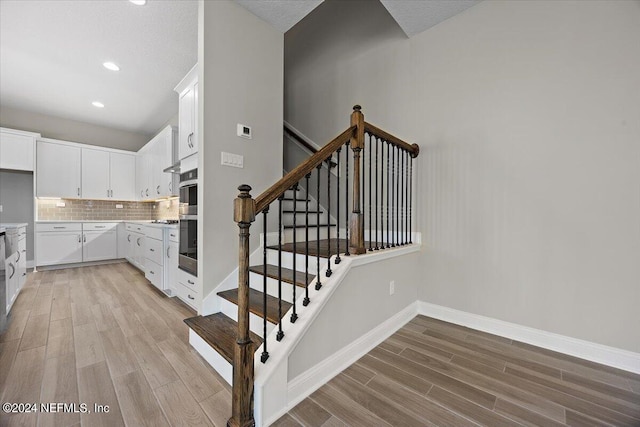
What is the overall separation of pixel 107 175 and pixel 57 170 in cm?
74

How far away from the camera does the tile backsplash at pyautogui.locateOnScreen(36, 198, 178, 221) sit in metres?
5.11

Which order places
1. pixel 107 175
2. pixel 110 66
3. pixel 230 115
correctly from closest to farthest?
pixel 230 115
pixel 110 66
pixel 107 175

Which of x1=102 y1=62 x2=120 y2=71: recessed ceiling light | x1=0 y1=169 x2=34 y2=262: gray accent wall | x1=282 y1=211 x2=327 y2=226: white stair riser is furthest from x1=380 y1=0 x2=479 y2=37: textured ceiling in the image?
x1=0 y1=169 x2=34 y2=262: gray accent wall

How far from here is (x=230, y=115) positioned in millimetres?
2246

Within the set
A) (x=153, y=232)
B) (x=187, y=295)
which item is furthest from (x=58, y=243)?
(x=187, y=295)

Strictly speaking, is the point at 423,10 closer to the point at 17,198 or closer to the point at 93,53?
the point at 93,53

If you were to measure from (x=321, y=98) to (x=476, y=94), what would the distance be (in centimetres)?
192

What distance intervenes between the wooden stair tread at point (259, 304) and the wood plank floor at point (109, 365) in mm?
444

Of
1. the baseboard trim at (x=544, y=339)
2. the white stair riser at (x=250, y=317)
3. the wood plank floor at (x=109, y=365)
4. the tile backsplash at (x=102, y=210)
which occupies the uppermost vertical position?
the tile backsplash at (x=102, y=210)

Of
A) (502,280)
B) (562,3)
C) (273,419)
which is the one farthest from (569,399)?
(562,3)

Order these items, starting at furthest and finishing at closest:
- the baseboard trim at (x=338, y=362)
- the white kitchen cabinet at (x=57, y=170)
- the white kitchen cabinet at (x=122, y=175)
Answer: the white kitchen cabinet at (x=122, y=175) → the white kitchen cabinet at (x=57, y=170) → the baseboard trim at (x=338, y=362)

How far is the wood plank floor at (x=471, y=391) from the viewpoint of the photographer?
4.22 feet

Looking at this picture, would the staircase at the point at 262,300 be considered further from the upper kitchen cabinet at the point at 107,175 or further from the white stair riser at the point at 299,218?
the upper kitchen cabinet at the point at 107,175

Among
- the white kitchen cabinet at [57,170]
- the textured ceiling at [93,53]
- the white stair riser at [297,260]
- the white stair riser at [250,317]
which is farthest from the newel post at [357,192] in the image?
the white kitchen cabinet at [57,170]
